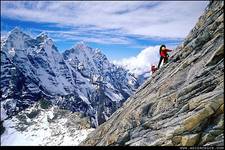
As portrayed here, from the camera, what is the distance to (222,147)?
2117cm

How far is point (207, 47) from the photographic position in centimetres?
3036

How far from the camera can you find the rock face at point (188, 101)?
925 inches

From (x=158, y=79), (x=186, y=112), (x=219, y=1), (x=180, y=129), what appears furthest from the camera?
(x=158, y=79)

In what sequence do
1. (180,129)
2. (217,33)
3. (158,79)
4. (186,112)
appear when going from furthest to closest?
1. (158,79)
2. (217,33)
3. (186,112)
4. (180,129)

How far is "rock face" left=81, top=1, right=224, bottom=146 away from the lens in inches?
925

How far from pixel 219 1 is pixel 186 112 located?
1307 cm

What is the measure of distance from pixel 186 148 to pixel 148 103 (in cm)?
1043

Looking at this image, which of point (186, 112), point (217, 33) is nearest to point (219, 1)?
point (217, 33)

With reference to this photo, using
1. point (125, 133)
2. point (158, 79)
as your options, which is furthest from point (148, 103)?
point (158, 79)

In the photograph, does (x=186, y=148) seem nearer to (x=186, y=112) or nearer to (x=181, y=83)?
(x=186, y=112)

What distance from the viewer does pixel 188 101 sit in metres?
26.8

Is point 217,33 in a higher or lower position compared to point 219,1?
lower

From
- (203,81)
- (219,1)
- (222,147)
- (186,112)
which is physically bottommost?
(222,147)

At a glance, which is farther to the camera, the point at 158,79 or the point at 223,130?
the point at 158,79
